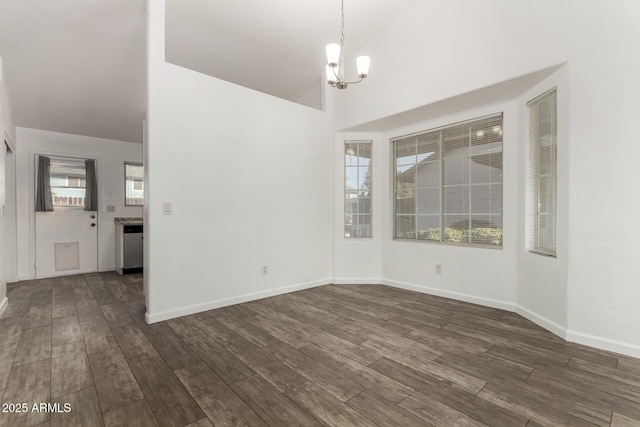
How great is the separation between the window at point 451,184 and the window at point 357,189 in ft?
1.41

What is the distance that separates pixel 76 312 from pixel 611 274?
5312 mm

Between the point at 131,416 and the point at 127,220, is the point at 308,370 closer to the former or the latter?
the point at 131,416

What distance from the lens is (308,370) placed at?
2.08 metres

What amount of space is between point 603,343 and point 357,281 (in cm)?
278

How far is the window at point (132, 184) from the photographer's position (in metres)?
6.32

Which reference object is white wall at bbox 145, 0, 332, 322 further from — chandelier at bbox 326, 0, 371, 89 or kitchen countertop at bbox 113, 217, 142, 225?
kitchen countertop at bbox 113, 217, 142, 225

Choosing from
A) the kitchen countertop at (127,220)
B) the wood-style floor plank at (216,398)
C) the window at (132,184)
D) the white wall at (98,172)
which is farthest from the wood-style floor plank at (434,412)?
the window at (132,184)

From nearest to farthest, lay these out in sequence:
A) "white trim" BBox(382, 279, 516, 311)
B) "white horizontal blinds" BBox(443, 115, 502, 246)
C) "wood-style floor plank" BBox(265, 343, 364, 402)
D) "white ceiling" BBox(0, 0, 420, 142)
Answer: "wood-style floor plank" BBox(265, 343, 364, 402) → "white ceiling" BBox(0, 0, 420, 142) → "white trim" BBox(382, 279, 516, 311) → "white horizontal blinds" BBox(443, 115, 502, 246)

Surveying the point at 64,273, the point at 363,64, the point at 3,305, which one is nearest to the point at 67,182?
the point at 64,273

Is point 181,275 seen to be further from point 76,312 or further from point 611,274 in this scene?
point 611,274

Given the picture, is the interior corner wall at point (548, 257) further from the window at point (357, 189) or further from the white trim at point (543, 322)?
the window at point (357, 189)

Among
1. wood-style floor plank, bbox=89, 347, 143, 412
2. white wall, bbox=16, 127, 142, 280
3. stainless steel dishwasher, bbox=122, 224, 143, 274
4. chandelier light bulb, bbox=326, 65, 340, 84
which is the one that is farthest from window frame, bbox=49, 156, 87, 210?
chandelier light bulb, bbox=326, 65, 340, 84

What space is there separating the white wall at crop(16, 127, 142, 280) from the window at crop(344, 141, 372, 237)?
188 inches

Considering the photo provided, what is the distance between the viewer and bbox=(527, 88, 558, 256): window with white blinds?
2.84 meters
